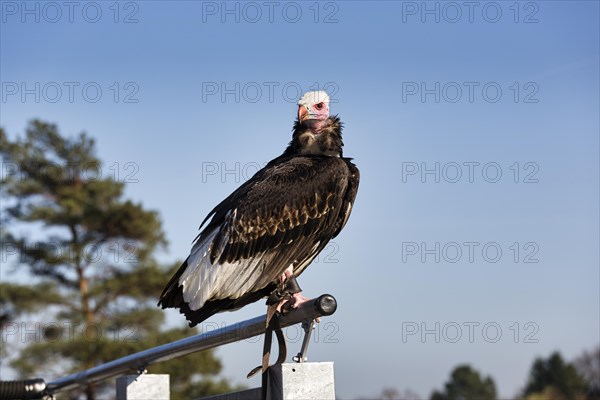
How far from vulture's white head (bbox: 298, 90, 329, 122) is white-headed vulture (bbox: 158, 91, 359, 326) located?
74 millimetres

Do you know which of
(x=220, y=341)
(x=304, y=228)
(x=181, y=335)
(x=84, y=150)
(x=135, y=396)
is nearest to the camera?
(x=220, y=341)

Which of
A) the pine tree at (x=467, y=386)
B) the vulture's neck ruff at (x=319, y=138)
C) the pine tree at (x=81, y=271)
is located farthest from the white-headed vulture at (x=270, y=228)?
the pine tree at (x=467, y=386)

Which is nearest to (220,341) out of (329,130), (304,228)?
(304,228)

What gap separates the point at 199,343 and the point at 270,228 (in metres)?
1.55

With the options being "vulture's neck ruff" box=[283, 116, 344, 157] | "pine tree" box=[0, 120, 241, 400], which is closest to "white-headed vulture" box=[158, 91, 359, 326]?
"vulture's neck ruff" box=[283, 116, 344, 157]

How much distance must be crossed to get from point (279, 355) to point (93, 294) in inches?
878

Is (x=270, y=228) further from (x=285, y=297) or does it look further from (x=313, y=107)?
(x=285, y=297)

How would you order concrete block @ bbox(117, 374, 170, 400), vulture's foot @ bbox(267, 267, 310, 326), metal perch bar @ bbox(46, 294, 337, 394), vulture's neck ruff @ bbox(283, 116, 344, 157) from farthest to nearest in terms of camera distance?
vulture's neck ruff @ bbox(283, 116, 344, 157)
concrete block @ bbox(117, 374, 170, 400)
vulture's foot @ bbox(267, 267, 310, 326)
metal perch bar @ bbox(46, 294, 337, 394)

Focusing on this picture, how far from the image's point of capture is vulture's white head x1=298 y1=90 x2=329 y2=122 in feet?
22.1

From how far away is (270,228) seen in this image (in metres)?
6.31

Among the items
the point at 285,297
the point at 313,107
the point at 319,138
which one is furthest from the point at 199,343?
the point at 313,107

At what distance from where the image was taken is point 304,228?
248 inches

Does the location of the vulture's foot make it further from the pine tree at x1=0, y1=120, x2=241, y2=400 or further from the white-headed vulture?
the pine tree at x1=0, y1=120, x2=241, y2=400

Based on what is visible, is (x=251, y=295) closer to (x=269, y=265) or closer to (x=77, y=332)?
(x=269, y=265)
